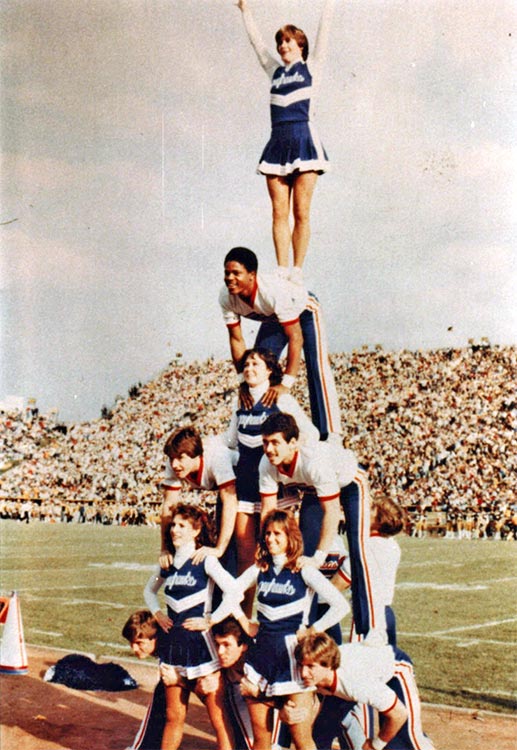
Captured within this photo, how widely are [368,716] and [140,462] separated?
22.1 metres

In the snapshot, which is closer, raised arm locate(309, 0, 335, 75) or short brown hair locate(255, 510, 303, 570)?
short brown hair locate(255, 510, 303, 570)

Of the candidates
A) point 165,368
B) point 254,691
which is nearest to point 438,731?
point 254,691

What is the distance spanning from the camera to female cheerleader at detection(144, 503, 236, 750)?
4.60 meters

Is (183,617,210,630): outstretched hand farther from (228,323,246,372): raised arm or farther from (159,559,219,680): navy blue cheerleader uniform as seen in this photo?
(228,323,246,372): raised arm

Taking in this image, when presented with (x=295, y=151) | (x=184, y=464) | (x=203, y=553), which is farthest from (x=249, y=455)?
(x=295, y=151)

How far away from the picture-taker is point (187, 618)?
4637 millimetres

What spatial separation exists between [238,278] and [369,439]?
18906mm

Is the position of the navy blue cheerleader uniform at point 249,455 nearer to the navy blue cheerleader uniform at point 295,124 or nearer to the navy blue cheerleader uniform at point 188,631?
the navy blue cheerleader uniform at point 188,631

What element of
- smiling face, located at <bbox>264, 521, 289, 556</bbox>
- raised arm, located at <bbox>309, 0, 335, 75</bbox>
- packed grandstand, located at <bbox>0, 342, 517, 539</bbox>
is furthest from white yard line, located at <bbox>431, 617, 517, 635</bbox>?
packed grandstand, located at <bbox>0, 342, 517, 539</bbox>

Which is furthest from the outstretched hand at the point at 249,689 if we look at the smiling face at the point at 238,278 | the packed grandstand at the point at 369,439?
the packed grandstand at the point at 369,439

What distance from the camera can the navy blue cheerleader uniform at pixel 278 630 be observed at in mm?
4293

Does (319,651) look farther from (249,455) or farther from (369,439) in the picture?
(369,439)

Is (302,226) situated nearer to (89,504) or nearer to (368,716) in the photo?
(368,716)

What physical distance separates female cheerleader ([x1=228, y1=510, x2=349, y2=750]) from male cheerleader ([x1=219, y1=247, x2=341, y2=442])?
Result: 795mm
